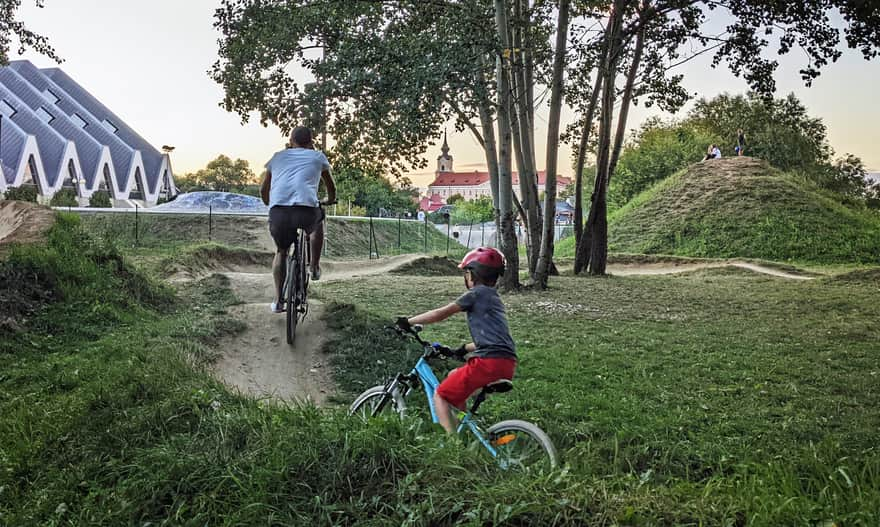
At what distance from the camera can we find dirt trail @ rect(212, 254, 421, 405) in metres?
6.23

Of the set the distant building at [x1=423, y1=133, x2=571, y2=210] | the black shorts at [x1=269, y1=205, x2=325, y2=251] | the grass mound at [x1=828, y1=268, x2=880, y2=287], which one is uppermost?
the distant building at [x1=423, y1=133, x2=571, y2=210]

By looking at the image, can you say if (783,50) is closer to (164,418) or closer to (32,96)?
(164,418)

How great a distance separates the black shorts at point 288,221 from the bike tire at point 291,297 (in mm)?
238

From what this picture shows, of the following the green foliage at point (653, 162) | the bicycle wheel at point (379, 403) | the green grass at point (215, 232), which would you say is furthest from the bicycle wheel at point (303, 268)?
the green foliage at point (653, 162)

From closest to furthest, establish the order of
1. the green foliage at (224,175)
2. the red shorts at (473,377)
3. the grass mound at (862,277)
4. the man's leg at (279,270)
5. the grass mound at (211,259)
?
1. the red shorts at (473,377)
2. the man's leg at (279,270)
3. the grass mound at (211,259)
4. the grass mound at (862,277)
5. the green foliage at (224,175)

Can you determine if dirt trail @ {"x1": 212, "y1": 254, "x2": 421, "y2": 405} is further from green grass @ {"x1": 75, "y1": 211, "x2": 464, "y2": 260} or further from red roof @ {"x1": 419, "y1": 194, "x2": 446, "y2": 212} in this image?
red roof @ {"x1": 419, "y1": 194, "x2": 446, "y2": 212}

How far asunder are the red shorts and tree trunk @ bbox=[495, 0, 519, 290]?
9.42 metres

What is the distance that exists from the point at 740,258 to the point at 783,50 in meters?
17.1

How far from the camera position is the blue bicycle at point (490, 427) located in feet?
11.1

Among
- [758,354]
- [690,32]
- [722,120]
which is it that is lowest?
[758,354]

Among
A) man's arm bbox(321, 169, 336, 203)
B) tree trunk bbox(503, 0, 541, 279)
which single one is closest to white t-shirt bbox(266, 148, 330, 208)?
man's arm bbox(321, 169, 336, 203)

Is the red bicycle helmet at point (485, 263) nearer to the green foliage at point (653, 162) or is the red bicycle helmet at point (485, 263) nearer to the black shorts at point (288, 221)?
the black shorts at point (288, 221)

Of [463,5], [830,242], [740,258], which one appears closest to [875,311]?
[463,5]

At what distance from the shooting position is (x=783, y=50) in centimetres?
1089
